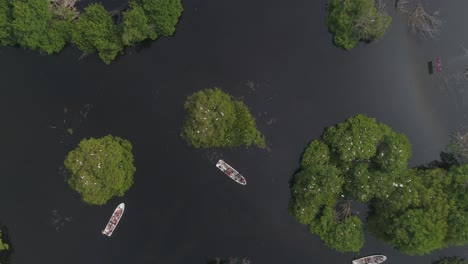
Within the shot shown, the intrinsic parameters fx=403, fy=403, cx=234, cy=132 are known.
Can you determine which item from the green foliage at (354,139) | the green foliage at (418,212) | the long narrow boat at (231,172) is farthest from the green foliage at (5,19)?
the green foliage at (418,212)

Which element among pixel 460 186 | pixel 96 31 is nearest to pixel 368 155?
pixel 460 186

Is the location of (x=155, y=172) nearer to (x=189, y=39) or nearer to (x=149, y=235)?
(x=149, y=235)

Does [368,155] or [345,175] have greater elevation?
[368,155]

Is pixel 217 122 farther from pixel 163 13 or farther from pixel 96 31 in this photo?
pixel 96 31

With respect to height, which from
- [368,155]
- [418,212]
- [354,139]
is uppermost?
[354,139]

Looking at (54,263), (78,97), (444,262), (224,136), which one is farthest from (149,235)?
(444,262)

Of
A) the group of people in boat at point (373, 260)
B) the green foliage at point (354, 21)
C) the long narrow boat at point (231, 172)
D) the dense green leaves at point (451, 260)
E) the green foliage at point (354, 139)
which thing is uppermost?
the green foliage at point (354, 21)

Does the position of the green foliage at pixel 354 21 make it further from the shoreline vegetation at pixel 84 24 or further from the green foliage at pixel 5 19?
the green foliage at pixel 5 19

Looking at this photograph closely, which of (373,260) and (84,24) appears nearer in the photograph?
(84,24)

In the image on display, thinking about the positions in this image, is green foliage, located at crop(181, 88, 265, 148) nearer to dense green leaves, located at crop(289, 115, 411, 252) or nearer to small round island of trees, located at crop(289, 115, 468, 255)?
dense green leaves, located at crop(289, 115, 411, 252)
